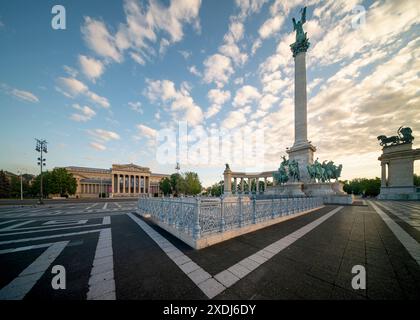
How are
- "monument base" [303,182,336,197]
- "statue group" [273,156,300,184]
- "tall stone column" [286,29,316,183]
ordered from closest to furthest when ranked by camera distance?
"monument base" [303,182,336,197], "statue group" [273,156,300,184], "tall stone column" [286,29,316,183]

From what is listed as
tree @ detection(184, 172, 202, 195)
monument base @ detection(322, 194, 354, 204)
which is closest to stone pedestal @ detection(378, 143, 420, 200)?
monument base @ detection(322, 194, 354, 204)

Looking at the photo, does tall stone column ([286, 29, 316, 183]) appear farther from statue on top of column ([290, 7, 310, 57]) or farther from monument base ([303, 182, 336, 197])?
monument base ([303, 182, 336, 197])

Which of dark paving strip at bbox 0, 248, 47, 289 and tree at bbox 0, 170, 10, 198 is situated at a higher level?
dark paving strip at bbox 0, 248, 47, 289

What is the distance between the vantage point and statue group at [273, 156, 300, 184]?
26625 mm

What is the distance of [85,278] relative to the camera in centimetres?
336

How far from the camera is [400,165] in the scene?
34.9m

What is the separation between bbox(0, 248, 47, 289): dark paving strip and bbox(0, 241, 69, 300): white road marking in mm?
116

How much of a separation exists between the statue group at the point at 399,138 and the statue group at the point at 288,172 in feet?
102

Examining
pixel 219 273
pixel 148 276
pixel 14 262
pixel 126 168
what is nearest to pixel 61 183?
pixel 126 168
